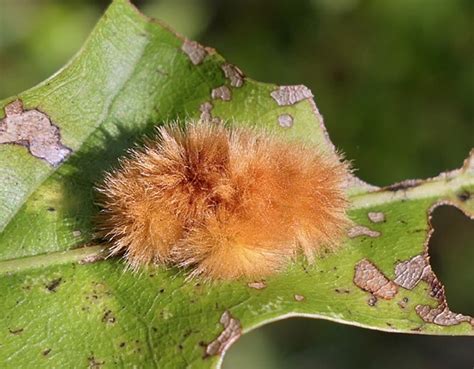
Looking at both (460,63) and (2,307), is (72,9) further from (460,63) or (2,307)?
(2,307)

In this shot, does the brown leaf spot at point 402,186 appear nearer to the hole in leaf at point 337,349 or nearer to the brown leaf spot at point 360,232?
the brown leaf spot at point 360,232

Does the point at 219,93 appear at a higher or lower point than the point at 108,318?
higher

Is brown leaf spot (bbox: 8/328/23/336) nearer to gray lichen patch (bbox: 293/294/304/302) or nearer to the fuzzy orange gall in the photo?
the fuzzy orange gall

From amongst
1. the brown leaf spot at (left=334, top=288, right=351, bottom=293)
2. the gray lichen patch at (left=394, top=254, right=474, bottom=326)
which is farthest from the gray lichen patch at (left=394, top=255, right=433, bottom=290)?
the brown leaf spot at (left=334, top=288, right=351, bottom=293)

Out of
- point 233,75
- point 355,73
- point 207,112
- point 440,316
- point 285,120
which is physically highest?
point 233,75

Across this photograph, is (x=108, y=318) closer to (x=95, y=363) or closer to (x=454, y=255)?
(x=95, y=363)

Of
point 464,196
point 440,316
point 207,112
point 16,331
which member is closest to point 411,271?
point 440,316

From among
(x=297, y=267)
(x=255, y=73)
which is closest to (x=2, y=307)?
(x=297, y=267)
